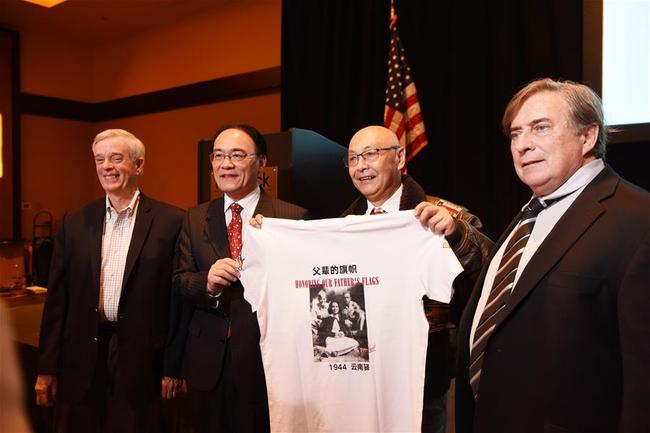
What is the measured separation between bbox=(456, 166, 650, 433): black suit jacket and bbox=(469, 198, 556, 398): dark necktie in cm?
7

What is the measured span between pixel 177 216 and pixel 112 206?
0.96 ft

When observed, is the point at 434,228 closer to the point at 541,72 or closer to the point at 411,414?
the point at 411,414

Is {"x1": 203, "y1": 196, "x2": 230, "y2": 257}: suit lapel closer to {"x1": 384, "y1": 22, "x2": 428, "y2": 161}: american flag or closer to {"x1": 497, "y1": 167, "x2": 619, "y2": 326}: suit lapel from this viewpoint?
{"x1": 497, "y1": 167, "x2": 619, "y2": 326}: suit lapel

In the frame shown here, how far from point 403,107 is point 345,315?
2.51m

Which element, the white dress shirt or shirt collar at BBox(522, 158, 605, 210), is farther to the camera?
the white dress shirt

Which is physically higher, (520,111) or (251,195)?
(520,111)

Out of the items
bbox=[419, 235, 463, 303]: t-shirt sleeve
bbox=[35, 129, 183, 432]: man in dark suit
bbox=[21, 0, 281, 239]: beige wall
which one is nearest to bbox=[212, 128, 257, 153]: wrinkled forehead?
bbox=[35, 129, 183, 432]: man in dark suit

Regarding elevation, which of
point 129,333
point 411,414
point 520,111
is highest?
point 520,111

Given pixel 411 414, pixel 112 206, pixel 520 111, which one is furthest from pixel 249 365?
pixel 520 111

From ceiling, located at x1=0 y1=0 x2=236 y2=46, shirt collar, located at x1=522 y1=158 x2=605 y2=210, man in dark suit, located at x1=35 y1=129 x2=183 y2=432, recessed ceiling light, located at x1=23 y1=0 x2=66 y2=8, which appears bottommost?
man in dark suit, located at x1=35 y1=129 x2=183 y2=432

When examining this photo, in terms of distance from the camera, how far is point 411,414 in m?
1.61

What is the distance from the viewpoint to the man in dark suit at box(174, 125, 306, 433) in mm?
1815

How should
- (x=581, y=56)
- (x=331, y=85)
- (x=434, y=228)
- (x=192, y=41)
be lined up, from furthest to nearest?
(x=192, y=41) < (x=331, y=85) < (x=581, y=56) < (x=434, y=228)

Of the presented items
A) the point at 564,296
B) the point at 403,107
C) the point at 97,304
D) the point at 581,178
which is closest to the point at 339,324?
the point at 564,296
